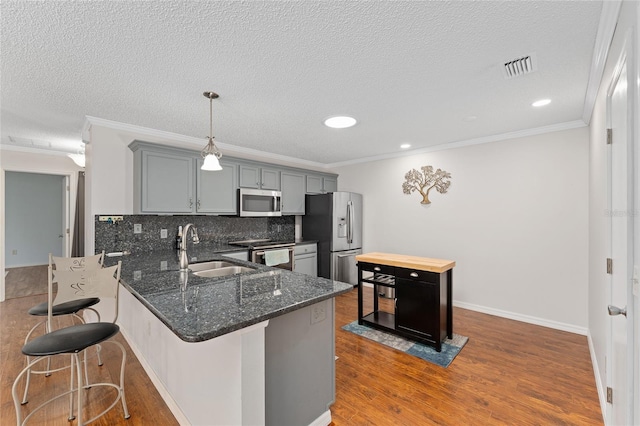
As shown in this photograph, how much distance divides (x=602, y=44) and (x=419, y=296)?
229cm

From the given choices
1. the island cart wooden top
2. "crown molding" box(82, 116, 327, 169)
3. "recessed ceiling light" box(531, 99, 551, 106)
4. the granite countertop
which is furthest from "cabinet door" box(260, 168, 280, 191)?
"recessed ceiling light" box(531, 99, 551, 106)

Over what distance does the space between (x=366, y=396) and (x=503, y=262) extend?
271 cm

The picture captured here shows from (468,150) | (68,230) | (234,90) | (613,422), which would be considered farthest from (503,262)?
(68,230)

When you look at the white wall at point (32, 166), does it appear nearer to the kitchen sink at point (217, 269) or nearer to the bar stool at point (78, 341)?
the kitchen sink at point (217, 269)

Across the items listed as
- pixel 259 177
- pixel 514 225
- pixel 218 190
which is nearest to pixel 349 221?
pixel 259 177

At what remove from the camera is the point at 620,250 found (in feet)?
4.72

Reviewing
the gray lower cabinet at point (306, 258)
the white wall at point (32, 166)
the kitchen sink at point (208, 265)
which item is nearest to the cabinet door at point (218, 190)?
the kitchen sink at point (208, 265)

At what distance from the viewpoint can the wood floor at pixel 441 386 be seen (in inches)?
72.7

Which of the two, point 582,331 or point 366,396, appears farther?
point 582,331

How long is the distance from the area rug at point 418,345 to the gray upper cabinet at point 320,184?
2.68 meters

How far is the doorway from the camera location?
20.6 feet

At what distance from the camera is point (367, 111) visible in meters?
2.83

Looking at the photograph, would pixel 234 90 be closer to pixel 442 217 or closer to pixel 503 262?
pixel 442 217

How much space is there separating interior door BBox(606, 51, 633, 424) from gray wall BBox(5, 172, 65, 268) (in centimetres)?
914
